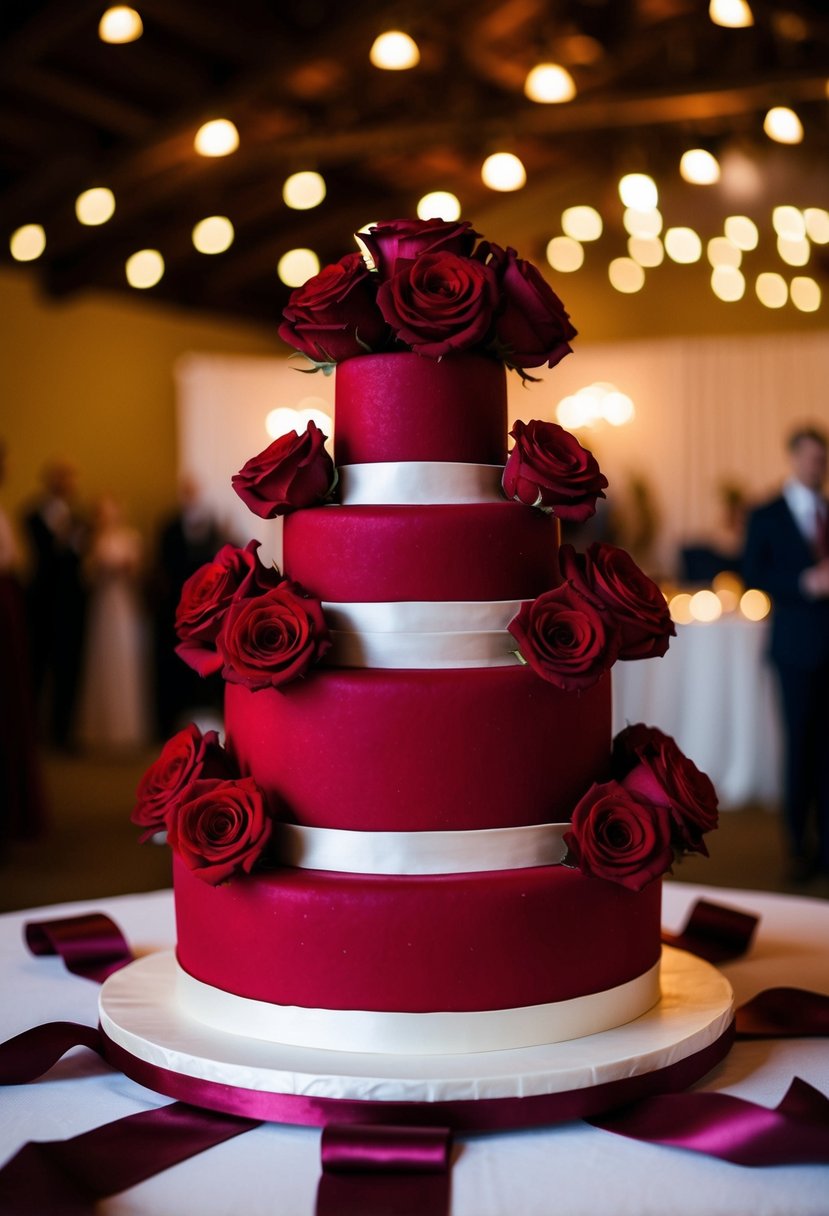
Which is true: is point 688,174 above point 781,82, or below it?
below

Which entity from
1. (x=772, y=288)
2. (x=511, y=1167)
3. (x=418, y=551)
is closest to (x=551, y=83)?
(x=772, y=288)

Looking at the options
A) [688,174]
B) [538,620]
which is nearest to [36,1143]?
[538,620]

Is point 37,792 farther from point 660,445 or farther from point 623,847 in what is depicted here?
point 660,445

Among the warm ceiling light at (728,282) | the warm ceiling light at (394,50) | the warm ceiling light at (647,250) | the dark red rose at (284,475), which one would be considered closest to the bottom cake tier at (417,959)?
the dark red rose at (284,475)

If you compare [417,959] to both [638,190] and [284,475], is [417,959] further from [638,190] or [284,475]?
[638,190]

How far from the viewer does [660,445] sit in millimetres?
12977

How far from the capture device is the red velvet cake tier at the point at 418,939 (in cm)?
149

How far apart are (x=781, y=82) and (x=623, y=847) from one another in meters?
8.17

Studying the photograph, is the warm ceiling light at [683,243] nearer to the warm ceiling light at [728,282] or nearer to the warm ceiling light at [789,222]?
the warm ceiling light at [789,222]

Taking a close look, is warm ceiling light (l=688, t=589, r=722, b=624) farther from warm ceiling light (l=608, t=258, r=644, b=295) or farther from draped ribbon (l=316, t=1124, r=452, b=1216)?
Answer: draped ribbon (l=316, t=1124, r=452, b=1216)

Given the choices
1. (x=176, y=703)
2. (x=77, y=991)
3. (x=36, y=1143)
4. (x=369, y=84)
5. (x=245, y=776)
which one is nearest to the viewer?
(x=36, y=1143)

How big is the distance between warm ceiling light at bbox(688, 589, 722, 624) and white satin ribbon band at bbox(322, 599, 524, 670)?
18.5ft

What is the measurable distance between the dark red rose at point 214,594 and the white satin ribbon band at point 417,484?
15cm

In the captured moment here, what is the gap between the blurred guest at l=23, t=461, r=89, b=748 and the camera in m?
10.2
